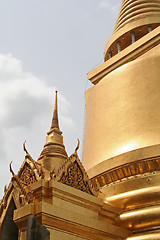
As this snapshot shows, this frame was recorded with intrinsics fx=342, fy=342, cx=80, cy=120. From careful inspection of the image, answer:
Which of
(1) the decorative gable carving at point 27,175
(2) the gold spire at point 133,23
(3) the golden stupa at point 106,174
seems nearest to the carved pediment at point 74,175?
(3) the golden stupa at point 106,174

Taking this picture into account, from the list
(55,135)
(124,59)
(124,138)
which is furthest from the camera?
(124,59)

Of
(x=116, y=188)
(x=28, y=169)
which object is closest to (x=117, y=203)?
(x=116, y=188)

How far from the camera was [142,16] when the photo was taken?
919cm

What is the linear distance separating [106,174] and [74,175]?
1.10 metres

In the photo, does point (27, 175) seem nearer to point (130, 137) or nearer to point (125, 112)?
point (130, 137)

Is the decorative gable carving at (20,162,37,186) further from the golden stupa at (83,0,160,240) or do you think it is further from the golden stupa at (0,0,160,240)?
the golden stupa at (83,0,160,240)

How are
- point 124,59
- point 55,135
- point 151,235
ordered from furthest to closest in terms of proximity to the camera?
point 124,59
point 55,135
point 151,235

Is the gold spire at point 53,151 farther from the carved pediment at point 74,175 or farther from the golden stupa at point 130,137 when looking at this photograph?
the carved pediment at point 74,175

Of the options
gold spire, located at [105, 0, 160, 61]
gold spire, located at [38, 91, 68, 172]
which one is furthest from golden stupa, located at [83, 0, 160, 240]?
gold spire, located at [105, 0, 160, 61]

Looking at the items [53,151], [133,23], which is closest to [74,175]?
[53,151]

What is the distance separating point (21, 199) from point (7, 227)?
0.61 m

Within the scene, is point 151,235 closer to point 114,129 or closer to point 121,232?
point 121,232

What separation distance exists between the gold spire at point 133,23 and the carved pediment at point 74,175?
5375mm

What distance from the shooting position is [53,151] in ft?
20.3
